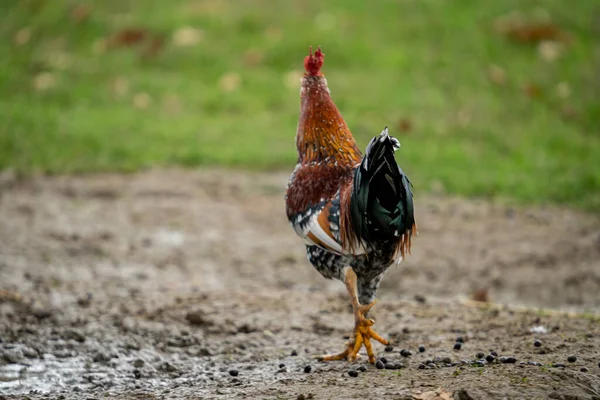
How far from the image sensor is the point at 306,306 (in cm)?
707

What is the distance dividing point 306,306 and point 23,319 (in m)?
2.46

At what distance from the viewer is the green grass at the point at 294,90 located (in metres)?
12.5

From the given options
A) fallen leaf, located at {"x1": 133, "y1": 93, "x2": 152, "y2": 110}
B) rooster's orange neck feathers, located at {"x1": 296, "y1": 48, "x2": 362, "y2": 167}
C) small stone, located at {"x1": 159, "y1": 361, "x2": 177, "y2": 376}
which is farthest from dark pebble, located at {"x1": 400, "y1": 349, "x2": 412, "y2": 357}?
fallen leaf, located at {"x1": 133, "y1": 93, "x2": 152, "y2": 110}

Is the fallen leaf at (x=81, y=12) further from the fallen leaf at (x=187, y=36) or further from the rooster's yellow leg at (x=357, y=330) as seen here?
the rooster's yellow leg at (x=357, y=330)

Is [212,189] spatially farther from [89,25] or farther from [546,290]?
[89,25]

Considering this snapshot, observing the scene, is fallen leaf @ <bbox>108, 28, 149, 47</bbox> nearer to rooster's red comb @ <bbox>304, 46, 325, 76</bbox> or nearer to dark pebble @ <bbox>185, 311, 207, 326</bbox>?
dark pebble @ <bbox>185, 311, 207, 326</bbox>

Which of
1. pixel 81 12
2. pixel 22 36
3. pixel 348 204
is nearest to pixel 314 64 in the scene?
pixel 348 204

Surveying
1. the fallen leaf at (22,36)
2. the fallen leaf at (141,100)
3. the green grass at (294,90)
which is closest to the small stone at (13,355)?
the green grass at (294,90)

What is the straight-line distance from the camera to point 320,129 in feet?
18.7

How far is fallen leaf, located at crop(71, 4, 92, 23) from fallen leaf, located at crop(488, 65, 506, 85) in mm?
8962

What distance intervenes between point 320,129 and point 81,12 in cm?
1350

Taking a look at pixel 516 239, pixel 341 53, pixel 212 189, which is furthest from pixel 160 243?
pixel 341 53

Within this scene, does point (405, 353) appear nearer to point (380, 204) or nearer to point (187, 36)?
point (380, 204)

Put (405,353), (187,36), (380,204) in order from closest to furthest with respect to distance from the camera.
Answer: (380,204), (405,353), (187,36)
